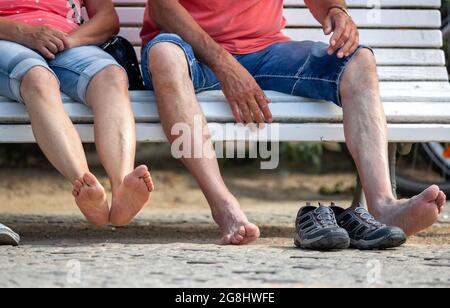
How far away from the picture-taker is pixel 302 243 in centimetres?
344

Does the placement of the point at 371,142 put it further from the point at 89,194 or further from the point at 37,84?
the point at 37,84

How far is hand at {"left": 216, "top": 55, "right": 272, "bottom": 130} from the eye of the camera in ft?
12.5

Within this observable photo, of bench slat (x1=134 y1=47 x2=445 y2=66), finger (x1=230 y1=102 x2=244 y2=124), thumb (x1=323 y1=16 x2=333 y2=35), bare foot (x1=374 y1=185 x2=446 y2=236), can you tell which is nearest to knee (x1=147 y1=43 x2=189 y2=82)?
finger (x1=230 y1=102 x2=244 y2=124)

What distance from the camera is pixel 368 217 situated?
349 centimetres

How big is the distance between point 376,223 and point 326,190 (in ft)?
10.5

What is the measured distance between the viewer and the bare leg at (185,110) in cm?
361

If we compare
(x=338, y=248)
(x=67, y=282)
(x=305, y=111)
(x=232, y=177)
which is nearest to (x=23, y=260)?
(x=67, y=282)

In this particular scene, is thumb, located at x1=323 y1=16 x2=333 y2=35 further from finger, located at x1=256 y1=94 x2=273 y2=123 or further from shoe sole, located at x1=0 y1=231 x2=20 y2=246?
shoe sole, located at x1=0 y1=231 x2=20 y2=246

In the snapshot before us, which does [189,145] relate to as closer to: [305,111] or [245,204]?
[305,111]

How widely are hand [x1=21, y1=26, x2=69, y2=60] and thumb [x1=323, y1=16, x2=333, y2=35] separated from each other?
3.22 ft

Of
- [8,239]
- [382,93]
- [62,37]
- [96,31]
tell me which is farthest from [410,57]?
[8,239]

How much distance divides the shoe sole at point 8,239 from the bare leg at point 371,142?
4.00ft

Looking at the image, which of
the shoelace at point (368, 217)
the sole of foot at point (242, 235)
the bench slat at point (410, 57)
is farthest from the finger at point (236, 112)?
the bench slat at point (410, 57)

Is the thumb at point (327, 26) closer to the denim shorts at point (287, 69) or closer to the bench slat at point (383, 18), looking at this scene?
the denim shorts at point (287, 69)
